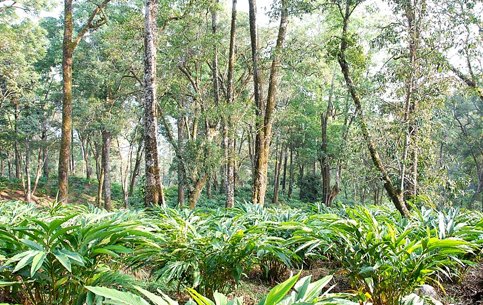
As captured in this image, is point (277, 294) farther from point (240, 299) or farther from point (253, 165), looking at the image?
point (253, 165)

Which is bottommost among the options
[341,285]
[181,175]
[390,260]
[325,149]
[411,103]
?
[341,285]

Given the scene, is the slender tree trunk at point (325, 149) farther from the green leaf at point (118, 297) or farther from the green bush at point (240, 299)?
the green leaf at point (118, 297)

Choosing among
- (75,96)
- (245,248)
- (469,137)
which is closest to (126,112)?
(75,96)

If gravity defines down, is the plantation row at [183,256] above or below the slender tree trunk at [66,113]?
below

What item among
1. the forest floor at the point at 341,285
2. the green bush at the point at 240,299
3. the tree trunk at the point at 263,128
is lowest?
the forest floor at the point at 341,285

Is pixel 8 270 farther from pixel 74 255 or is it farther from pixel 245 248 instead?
pixel 245 248

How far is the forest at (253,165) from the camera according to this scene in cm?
217

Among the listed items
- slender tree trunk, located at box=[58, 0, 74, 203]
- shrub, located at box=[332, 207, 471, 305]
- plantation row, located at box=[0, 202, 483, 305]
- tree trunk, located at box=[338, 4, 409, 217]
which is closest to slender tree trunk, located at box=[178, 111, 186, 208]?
slender tree trunk, located at box=[58, 0, 74, 203]

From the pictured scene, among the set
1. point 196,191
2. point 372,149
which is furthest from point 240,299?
point 196,191

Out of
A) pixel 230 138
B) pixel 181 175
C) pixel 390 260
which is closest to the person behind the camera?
pixel 390 260

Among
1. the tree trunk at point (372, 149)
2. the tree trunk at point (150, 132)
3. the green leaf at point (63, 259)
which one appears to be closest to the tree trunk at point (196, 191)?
the tree trunk at point (150, 132)

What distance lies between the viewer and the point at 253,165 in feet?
35.9

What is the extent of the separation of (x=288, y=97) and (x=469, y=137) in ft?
37.6

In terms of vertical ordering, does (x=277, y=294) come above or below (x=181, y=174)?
above
